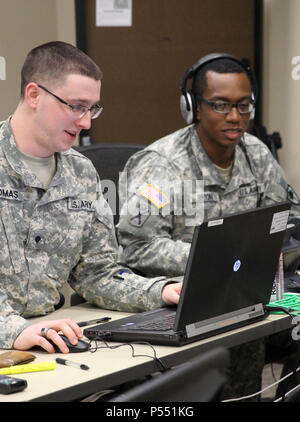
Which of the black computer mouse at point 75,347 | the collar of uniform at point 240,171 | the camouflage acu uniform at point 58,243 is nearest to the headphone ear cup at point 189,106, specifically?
the collar of uniform at point 240,171

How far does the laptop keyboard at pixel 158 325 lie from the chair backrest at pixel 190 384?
78cm

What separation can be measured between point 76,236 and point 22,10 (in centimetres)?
171

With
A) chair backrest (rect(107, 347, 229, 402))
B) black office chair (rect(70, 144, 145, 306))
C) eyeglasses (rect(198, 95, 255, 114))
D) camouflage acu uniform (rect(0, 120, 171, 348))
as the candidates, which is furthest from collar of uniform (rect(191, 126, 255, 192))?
chair backrest (rect(107, 347, 229, 402))

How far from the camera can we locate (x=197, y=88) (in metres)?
2.59

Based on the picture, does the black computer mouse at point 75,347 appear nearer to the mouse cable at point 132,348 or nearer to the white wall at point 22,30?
the mouse cable at point 132,348

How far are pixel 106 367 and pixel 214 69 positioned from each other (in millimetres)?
1354

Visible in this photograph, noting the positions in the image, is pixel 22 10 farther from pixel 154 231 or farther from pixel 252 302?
pixel 252 302

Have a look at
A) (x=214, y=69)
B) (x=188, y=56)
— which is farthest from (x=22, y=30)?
(x=214, y=69)

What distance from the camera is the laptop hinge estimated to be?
1629 mm

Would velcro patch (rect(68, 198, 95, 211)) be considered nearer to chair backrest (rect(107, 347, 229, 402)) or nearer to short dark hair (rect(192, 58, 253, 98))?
short dark hair (rect(192, 58, 253, 98))

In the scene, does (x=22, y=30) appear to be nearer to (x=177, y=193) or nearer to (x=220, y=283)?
(x=177, y=193)

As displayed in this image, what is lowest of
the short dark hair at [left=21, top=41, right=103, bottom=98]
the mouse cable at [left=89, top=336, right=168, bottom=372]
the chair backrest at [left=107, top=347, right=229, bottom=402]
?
the mouse cable at [left=89, top=336, right=168, bottom=372]

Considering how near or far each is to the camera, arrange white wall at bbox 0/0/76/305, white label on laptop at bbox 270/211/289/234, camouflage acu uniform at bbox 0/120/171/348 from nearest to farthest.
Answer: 1. white label on laptop at bbox 270/211/289/234
2. camouflage acu uniform at bbox 0/120/171/348
3. white wall at bbox 0/0/76/305

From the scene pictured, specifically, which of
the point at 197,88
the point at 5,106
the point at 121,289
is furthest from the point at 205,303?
the point at 5,106
